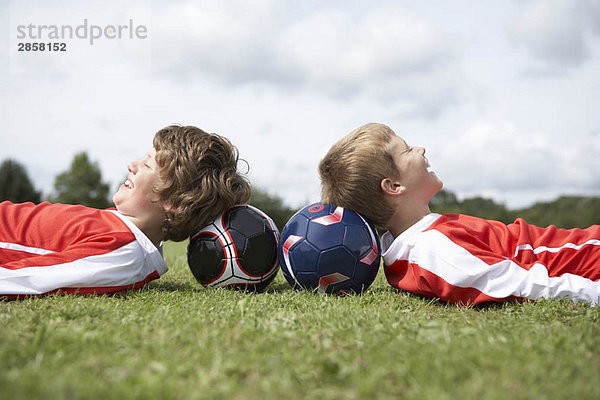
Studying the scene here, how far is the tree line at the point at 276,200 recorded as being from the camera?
70.2 feet

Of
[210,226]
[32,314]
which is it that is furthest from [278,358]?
[210,226]

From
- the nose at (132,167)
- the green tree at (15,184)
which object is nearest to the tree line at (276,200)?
the green tree at (15,184)

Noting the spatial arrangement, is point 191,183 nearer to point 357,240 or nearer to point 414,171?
point 357,240

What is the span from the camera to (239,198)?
4.66 metres

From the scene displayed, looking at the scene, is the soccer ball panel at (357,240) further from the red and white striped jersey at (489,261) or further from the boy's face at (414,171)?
the boy's face at (414,171)

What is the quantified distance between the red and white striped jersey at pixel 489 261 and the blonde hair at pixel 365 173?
0.40m

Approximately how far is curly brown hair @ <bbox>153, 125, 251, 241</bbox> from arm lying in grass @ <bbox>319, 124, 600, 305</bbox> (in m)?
1.01

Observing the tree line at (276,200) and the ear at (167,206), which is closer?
the ear at (167,206)

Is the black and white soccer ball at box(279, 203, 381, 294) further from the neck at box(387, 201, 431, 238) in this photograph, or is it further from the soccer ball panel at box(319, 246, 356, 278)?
the neck at box(387, 201, 431, 238)

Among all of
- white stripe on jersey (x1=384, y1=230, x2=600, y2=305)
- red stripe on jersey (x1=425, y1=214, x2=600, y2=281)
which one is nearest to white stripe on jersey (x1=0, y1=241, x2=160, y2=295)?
white stripe on jersey (x1=384, y1=230, x2=600, y2=305)

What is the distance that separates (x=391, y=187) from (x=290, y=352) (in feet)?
8.19

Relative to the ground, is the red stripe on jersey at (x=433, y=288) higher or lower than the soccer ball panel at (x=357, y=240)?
lower

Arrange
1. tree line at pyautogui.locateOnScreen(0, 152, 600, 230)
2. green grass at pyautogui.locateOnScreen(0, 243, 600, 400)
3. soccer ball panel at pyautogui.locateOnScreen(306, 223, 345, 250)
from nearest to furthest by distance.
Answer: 1. green grass at pyautogui.locateOnScreen(0, 243, 600, 400)
2. soccer ball panel at pyautogui.locateOnScreen(306, 223, 345, 250)
3. tree line at pyautogui.locateOnScreen(0, 152, 600, 230)

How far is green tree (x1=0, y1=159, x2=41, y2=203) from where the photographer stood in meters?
42.5
